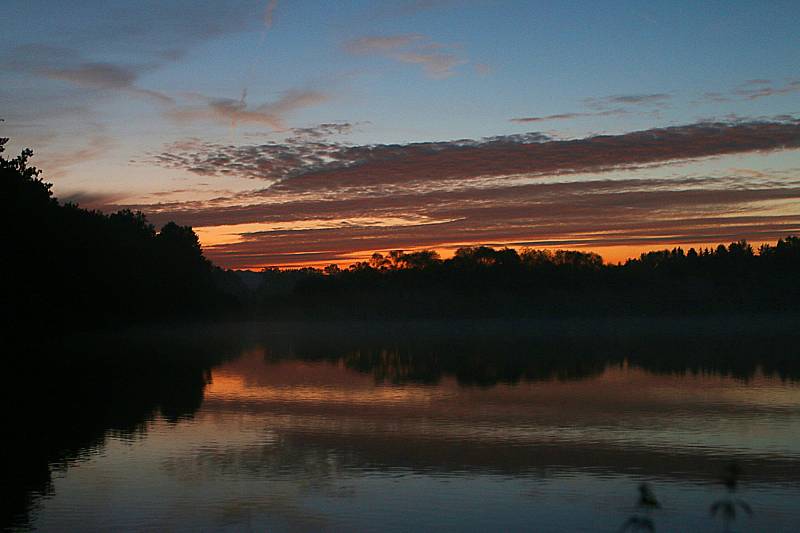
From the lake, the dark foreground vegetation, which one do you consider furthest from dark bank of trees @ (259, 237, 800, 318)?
the lake

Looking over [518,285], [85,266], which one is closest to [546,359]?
[85,266]

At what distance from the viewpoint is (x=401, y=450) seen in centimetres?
1839

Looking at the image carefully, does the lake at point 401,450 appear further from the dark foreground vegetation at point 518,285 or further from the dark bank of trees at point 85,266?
the dark foreground vegetation at point 518,285

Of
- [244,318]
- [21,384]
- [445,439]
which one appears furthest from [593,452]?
[244,318]

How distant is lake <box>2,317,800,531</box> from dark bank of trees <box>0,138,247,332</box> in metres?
14.3

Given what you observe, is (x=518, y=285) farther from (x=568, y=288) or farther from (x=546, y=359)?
(x=546, y=359)

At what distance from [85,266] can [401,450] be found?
5215 cm

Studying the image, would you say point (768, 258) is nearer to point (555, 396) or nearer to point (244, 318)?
point (244, 318)

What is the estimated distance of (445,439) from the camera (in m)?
19.8

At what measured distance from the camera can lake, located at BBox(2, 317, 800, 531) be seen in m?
13.2

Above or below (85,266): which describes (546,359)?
below

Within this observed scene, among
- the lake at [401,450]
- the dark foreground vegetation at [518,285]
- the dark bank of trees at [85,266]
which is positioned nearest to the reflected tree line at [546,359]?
the lake at [401,450]

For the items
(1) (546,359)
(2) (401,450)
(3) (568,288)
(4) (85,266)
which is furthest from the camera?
(3) (568,288)

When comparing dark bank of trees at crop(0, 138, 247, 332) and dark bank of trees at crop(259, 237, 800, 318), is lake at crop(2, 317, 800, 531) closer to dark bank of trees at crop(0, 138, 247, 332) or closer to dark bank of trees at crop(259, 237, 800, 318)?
dark bank of trees at crop(0, 138, 247, 332)
